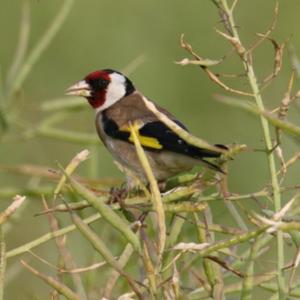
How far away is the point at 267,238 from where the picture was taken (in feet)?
5.70

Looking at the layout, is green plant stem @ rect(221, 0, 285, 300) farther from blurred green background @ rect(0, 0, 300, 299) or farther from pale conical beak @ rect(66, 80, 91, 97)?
blurred green background @ rect(0, 0, 300, 299)

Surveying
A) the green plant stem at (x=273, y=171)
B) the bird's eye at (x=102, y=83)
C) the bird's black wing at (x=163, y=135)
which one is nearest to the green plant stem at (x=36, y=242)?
the green plant stem at (x=273, y=171)

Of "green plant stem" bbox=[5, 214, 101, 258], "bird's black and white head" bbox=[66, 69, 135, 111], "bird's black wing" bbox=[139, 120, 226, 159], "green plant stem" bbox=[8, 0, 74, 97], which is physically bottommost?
"green plant stem" bbox=[5, 214, 101, 258]

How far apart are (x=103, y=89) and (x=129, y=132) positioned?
44cm

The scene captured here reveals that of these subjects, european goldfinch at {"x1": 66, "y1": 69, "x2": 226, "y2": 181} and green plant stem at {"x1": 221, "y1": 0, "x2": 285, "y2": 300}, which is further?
european goldfinch at {"x1": 66, "y1": 69, "x2": 226, "y2": 181}

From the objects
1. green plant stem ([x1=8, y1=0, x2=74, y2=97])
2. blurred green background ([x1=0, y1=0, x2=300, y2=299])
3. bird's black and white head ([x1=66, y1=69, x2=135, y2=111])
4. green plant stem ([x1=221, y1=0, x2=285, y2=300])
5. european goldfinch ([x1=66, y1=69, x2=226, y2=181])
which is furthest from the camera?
blurred green background ([x1=0, y1=0, x2=300, y2=299])

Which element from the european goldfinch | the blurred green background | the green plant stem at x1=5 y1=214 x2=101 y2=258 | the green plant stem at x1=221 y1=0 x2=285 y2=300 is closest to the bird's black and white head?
the european goldfinch

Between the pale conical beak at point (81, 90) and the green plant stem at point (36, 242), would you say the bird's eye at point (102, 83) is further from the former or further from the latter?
the green plant stem at point (36, 242)

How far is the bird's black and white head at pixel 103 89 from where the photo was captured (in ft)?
11.4

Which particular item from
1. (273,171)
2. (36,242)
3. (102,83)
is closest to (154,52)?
(102,83)

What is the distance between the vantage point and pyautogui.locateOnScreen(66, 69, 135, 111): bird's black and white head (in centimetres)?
347

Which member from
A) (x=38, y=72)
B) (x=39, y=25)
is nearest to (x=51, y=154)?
(x=38, y=72)

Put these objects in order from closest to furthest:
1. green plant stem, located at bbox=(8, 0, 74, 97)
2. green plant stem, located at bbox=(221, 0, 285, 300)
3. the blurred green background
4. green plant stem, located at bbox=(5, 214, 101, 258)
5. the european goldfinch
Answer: green plant stem, located at bbox=(221, 0, 285, 300)
green plant stem, located at bbox=(5, 214, 101, 258)
the european goldfinch
green plant stem, located at bbox=(8, 0, 74, 97)
the blurred green background

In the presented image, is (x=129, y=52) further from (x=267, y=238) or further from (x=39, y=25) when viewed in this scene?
(x=267, y=238)
